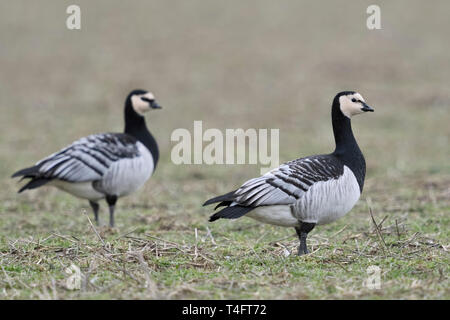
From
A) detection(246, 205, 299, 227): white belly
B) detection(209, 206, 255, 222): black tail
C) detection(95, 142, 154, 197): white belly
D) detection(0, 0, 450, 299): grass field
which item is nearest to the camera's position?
detection(0, 0, 450, 299): grass field

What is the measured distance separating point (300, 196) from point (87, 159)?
4140 millimetres

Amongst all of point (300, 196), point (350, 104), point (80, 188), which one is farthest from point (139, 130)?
point (300, 196)

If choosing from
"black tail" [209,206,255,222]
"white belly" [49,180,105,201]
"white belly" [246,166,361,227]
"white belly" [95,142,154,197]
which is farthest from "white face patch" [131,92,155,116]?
"black tail" [209,206,255,222]

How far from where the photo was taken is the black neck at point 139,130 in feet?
38.5

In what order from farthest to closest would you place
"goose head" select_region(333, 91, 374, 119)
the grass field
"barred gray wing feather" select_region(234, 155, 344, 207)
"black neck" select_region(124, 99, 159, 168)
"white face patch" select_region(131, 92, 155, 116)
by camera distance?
"white face patch" select_region(131, 92, 155, 116)
"black neck" select_region(124, 99, 159, 168)
"goose head" select_region(333, 91, 374, 119)
"barred gray wing feather" select_region(234, 155, 344, 207)
the grass field

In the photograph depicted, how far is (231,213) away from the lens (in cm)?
766

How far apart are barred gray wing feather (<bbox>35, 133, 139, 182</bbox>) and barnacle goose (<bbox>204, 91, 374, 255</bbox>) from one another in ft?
11.2

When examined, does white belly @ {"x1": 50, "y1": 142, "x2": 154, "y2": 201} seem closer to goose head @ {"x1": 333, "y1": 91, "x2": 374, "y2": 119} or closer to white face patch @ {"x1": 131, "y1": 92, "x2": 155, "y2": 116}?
white face patch @ {"x1": 131, "y1": 92, "x2": 155, "y2": 116}

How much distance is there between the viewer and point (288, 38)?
104ft

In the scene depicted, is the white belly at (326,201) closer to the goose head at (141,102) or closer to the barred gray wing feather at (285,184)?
the barred gray wing feather at (285,184)

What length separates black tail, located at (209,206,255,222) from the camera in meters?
7.59

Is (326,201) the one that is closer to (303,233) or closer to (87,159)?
(303,233)

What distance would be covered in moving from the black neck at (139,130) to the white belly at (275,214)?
13.3 ft

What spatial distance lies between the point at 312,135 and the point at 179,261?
488 inches
